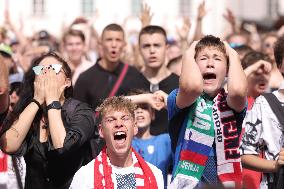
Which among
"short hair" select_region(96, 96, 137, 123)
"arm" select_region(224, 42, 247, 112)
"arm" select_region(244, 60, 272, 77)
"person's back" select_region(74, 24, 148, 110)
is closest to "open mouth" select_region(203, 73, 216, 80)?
"arm" select_region(224, 42, 247, 112)

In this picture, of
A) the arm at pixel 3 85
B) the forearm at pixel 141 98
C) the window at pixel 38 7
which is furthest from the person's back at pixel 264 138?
the window at pixel 38 7

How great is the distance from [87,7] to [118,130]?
6518 centimetres

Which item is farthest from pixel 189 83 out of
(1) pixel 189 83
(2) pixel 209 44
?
(2) pixel 209 44

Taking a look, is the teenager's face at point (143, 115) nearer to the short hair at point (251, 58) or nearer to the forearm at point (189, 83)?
the short hair at point (251, 58)

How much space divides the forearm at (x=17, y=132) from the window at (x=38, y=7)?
65.3 metres

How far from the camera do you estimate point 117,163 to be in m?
6.76

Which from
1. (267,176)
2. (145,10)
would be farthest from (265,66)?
(145,10)

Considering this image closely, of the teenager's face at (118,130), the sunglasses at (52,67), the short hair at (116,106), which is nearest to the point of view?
the teenager's face at (118,130)

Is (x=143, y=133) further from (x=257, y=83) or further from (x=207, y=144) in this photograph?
(x=207, y=144)

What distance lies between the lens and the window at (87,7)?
70.4 metres

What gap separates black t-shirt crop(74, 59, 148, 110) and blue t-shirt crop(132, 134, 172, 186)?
1686 millimetres

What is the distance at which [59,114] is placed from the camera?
280 inches

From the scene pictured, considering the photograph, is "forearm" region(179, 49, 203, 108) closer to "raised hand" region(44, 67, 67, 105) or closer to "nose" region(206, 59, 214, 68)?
"nose" region(206, 59, 214, 68)

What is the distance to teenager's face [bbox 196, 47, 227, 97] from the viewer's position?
654 cm
